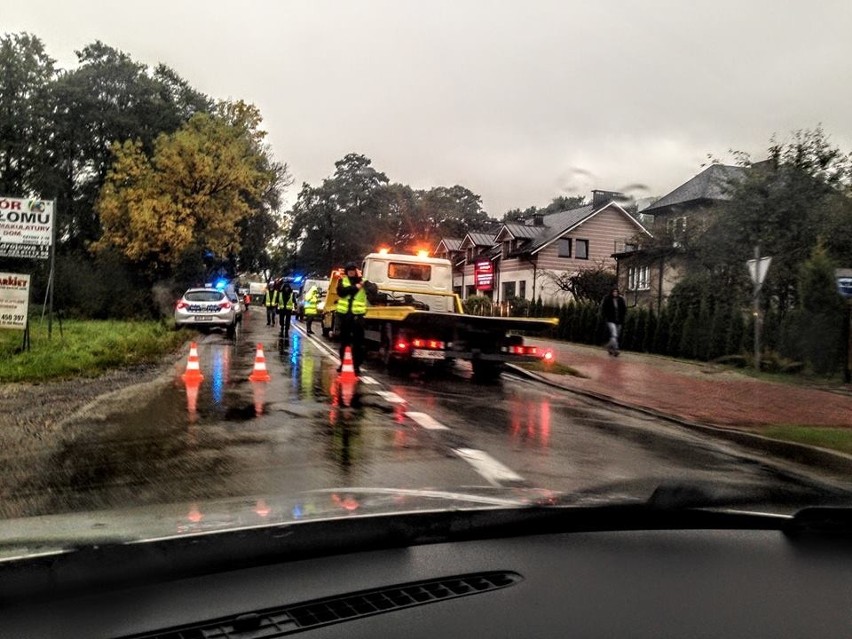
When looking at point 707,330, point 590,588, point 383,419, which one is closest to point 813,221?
point 707,330

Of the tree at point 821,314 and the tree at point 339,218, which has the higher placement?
the tree at point 339,218

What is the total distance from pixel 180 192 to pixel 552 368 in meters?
23.3

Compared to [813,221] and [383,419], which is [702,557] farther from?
[813,221]

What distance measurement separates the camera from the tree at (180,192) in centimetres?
3509

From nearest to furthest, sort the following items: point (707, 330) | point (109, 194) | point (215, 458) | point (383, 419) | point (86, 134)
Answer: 1. point (215, 458)
2. point (383, 419)
3. point (707, 330)
4. point (109, 194)
5. point (86, 134)

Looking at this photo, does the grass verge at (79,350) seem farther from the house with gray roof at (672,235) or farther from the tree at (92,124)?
the tree at (92,124)

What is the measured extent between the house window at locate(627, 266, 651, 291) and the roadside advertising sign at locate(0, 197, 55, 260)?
2857 centimetres

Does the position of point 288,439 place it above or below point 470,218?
below

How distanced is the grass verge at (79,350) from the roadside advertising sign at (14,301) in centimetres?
67

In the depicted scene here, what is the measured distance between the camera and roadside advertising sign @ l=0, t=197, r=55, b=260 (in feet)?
52.7

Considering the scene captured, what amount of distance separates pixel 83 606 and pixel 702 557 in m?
1.96

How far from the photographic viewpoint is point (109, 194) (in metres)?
36.2

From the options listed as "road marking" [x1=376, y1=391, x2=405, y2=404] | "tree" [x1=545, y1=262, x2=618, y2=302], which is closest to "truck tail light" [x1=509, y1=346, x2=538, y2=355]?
"road marking" [x1=376, y1=391, x2=405, y2=404]

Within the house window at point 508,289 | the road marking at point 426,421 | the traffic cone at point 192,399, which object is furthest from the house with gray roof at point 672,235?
the traffic cone at point 192,399
